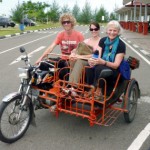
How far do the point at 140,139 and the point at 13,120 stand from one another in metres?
1.72

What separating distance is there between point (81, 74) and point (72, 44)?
0.99 metres

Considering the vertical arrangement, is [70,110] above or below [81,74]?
below

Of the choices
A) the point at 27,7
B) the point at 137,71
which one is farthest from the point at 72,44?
the point at 27,7

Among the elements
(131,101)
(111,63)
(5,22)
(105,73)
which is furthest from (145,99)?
(5,22)

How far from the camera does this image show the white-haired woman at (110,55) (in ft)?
15.0

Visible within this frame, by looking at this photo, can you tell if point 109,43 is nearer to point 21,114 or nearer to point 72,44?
point 72,44

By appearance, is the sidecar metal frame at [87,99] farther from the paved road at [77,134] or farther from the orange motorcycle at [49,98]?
the paved road at [77,134]

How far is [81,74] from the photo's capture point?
4.67 metres

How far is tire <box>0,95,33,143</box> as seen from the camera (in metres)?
3.98

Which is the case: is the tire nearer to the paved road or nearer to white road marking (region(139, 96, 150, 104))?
the paved road

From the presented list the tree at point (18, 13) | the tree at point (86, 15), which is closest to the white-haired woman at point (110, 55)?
the tree at point (18, 13)

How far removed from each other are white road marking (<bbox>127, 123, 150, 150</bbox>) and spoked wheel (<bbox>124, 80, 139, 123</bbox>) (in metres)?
0.30

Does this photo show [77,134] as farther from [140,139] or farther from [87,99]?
[140,139]

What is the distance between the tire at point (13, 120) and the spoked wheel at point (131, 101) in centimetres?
147
